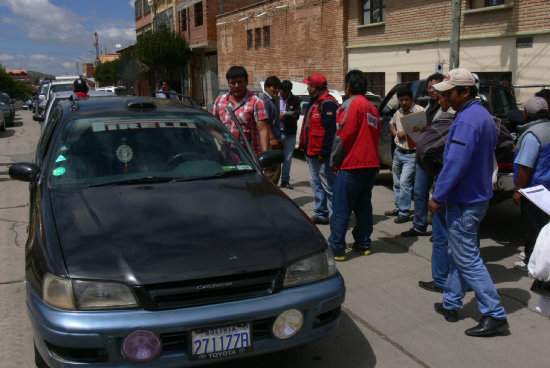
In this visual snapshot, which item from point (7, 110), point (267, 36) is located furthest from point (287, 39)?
point (7, 110)

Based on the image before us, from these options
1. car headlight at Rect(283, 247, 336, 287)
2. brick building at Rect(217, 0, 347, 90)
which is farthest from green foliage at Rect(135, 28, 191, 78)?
car headlight at Rect(283, 247, 336, 287)

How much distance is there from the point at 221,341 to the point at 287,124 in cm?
654

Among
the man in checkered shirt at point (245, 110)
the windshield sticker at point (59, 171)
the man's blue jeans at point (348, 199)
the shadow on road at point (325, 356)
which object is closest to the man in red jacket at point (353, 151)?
the man's blue jeans at point (348, 199)

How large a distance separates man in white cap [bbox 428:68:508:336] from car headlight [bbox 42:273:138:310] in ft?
7.21

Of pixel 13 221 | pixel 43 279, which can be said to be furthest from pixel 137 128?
pixel 13 221

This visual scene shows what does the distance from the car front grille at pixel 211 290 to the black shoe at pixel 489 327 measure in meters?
1.72

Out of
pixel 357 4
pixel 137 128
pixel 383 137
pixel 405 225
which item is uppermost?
pixel 357 4

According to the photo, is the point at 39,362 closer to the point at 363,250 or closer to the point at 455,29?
the point at 363,250

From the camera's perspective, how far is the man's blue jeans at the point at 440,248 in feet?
14.0

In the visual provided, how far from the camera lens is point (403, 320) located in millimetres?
4070

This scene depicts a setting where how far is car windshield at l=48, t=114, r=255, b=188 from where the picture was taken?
146 inches

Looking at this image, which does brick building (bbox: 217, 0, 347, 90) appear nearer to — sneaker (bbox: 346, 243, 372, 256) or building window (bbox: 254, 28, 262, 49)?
building window (bbox: 254, 28, 262, 49)

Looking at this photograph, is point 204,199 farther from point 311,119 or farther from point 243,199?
point 311,119

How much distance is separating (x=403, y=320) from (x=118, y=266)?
233 cm
